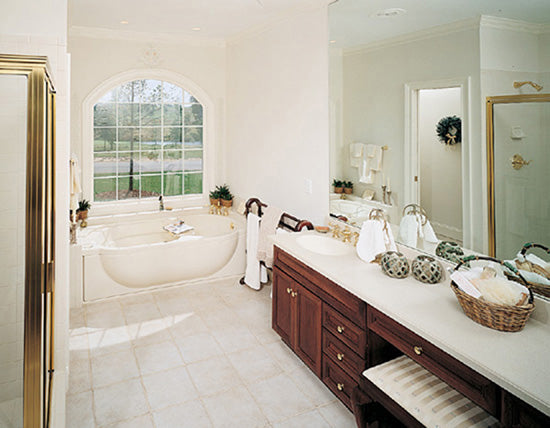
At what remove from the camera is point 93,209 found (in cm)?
454

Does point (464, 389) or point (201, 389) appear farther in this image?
point (201, 389)

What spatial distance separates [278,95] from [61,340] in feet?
8.83

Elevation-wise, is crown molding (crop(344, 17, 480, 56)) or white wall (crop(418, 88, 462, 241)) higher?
crown molding (crop(344, 17, 480, 56))

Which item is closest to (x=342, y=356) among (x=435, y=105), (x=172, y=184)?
(x=435, y=105)

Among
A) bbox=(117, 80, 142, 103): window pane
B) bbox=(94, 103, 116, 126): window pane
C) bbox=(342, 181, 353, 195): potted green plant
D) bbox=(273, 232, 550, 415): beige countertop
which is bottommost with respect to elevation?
bbox=(273, 232, 550, 415): beige countertop

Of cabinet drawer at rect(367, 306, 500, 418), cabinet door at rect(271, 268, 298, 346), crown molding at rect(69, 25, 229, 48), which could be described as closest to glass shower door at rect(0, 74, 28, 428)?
cabinet drawer at rect(367, 306, 500, 418)

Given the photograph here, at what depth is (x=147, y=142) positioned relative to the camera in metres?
4.80

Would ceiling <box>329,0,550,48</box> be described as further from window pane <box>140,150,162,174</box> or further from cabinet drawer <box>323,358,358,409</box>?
window pane <box>140,150,162,174</box>

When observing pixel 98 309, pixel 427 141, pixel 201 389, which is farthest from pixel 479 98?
pixel 98 309

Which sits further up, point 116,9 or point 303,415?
point 116,9

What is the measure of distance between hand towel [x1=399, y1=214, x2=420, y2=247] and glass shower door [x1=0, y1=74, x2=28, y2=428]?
1913 mm

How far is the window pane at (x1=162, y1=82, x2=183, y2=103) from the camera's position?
4.82m

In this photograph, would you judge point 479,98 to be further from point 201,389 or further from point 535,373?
point 201,389

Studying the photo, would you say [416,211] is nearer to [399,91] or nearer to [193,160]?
[399,91]
